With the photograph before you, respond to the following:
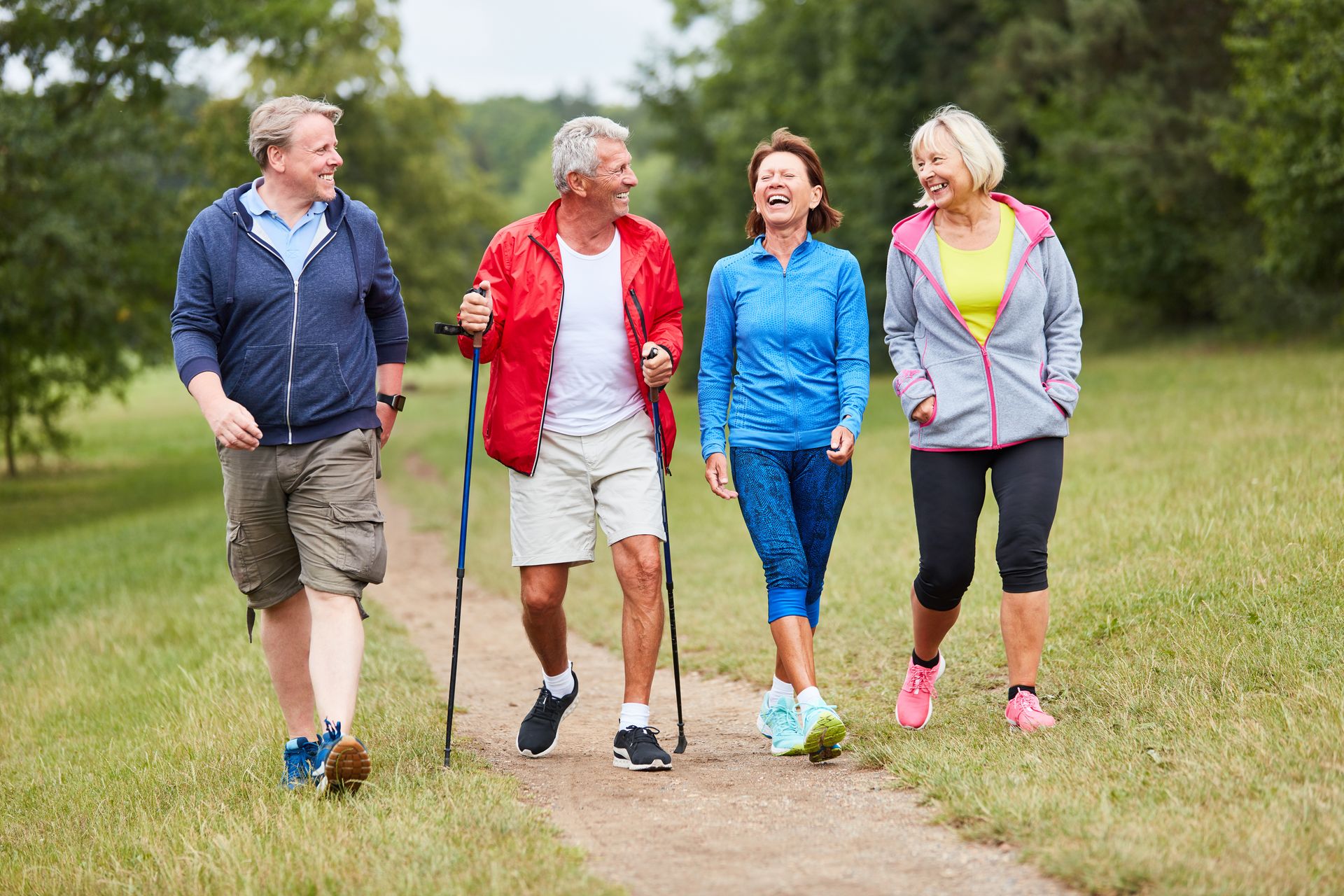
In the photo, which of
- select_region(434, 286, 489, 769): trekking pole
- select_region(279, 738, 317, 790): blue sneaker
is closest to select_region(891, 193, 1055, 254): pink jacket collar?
select_region(434, 286, 489, 769): trekking pole

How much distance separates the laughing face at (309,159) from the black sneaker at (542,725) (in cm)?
228

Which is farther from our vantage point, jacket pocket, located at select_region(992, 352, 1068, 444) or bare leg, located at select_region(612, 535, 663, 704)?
bare leg, located at select_region(612, 535, 663, 704)

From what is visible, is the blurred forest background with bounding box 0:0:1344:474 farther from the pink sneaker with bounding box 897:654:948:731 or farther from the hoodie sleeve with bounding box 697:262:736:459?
the pink sneaker with bounding box 897:654:948:731

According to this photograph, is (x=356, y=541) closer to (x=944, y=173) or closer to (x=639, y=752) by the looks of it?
(x=639, y=752)

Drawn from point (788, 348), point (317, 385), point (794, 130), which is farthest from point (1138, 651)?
point (794, 130)

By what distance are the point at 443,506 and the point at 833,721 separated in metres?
13.4

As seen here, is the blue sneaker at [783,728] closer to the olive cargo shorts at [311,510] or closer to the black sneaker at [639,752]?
the black sneaker at [639,752]

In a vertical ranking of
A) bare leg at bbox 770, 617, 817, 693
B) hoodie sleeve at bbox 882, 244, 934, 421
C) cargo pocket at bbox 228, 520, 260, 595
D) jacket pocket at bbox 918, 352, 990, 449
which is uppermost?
hoodie sleeve at bbox 882, 244, 934, 421

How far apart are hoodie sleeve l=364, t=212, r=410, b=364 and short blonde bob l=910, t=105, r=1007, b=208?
2.11 metres

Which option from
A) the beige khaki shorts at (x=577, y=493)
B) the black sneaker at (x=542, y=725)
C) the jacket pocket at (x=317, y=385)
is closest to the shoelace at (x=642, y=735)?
the black sneaker at (x=542, y=725)

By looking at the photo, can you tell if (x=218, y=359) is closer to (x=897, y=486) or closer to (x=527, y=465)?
(x=527, y=465)

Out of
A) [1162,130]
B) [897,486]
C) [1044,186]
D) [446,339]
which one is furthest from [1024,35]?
[446,339]

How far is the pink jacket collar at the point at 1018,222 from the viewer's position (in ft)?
16.6

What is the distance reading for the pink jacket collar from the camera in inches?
200
